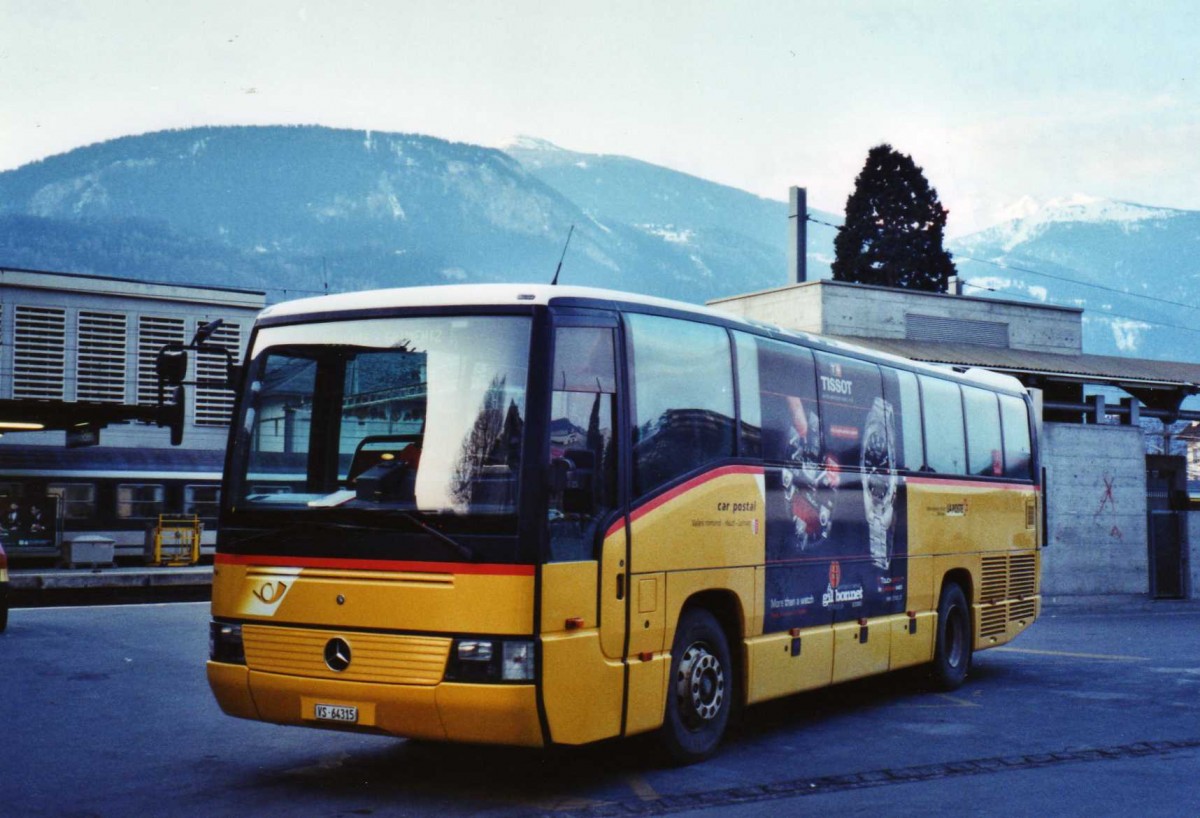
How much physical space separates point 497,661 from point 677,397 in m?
2.36

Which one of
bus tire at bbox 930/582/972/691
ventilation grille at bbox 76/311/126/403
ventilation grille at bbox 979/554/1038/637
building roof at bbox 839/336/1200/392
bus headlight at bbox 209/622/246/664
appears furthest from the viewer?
ventilation grille at bbox 76/311/126/403

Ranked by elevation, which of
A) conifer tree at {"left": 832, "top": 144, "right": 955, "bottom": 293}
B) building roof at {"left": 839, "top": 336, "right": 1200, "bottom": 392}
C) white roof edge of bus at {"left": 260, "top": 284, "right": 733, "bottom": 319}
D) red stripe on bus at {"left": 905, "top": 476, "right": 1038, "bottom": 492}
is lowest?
red stripe on bus at {"left": 905, "top": 476, "right": 1038, "bottom": 492}

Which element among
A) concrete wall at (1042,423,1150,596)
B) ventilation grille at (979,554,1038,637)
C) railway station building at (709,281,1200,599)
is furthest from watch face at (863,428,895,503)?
concrete wall at (1042,423,1150,596)

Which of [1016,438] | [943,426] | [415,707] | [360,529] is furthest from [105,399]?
[415,707]

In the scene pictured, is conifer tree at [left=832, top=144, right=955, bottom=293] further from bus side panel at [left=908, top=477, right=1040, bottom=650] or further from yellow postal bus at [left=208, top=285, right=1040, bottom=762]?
Answer: yellow postal bus at [left=208, top=285, right=1040, bottom=762]

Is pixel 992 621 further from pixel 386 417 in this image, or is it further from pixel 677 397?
pixel 386 417

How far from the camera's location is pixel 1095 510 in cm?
2841

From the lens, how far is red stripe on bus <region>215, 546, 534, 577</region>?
744cm

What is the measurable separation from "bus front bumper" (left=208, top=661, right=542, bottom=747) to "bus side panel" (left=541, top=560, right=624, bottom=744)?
170 mm

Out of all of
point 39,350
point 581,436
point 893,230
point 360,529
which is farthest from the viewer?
point 893,230

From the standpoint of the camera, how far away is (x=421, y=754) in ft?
30.5

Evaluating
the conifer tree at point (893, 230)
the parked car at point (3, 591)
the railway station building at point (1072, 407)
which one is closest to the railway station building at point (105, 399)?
the parked car at point (3, 591)

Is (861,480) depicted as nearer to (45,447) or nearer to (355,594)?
(355,594)

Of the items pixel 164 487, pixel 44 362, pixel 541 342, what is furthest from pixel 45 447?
pixel 541 342
